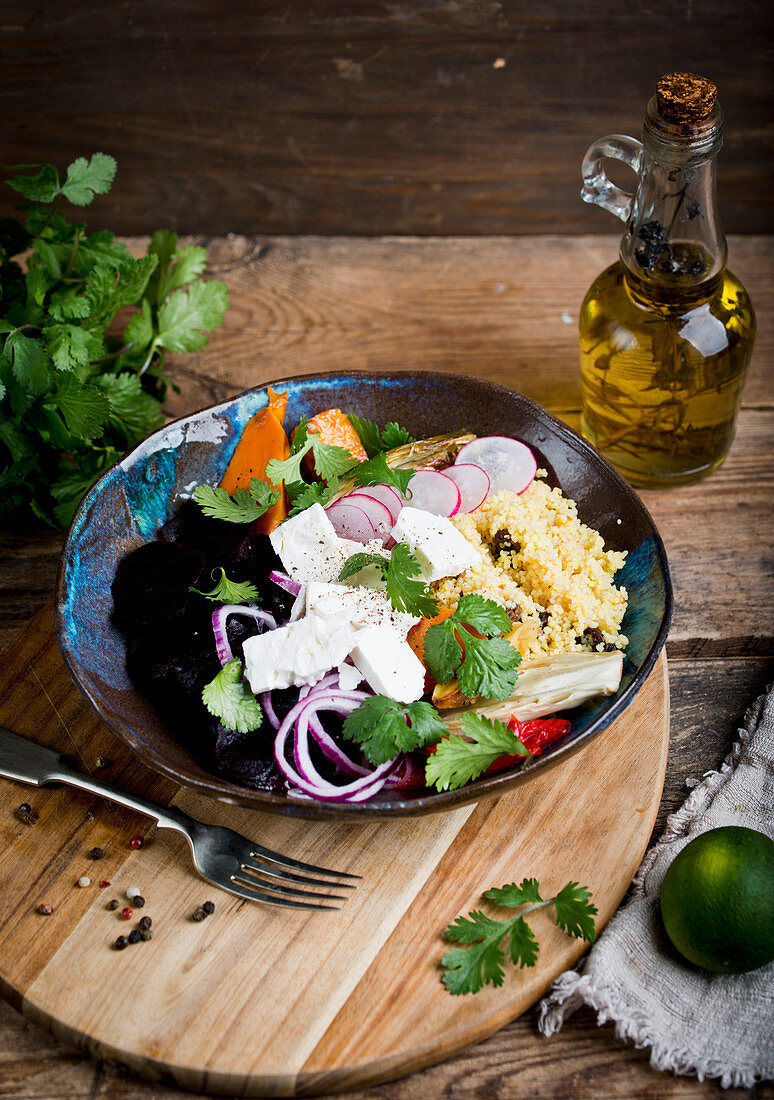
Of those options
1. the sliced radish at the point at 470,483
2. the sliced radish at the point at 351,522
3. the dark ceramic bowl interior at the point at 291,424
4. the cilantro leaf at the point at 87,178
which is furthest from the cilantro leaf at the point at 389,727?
the cilantro leaf at the point at 87,178

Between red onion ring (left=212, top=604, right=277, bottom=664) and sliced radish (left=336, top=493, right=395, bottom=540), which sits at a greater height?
sliced radish (left=336, top=493, right=395, bottom=540)

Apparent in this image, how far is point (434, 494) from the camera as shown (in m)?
2.32

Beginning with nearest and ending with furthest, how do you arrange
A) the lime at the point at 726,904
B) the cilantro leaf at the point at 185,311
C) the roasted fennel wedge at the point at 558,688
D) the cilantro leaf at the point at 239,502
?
the lime at the point at 726,904 < the roasted fennel wedge at the point at 558,688 < the cilantro leaf at the point at 239,502 < the cilantro leaf at the point at 185,311

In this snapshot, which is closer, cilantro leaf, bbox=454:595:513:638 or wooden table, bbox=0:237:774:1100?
wooden table, bbox=0:237:774:1100

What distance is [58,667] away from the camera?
233cm

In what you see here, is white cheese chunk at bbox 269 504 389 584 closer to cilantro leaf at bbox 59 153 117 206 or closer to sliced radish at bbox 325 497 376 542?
sliced radish at bbox 325 497 376 542

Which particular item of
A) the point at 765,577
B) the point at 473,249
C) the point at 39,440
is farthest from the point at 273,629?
the point at 473,249

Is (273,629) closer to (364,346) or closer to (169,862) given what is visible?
(169,862)

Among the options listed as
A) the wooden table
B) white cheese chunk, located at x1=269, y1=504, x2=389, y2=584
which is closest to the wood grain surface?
the wooden table

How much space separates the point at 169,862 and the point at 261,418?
1.07m

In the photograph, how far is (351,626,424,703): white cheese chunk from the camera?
75.2 inches

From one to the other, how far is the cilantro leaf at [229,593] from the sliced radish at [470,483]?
57 cm

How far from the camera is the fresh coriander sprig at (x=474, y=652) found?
1.93 metres

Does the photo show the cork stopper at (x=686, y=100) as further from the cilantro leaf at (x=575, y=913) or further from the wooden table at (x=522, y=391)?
the cilantro leaf at (x=575, y=913)
